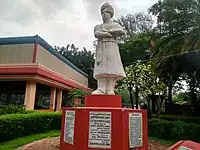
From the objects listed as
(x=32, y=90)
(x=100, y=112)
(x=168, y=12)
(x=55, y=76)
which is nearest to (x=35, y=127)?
(x=32, y=90)

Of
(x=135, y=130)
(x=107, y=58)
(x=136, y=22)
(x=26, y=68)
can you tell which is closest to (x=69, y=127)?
(x=135, y=130)

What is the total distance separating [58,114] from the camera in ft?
37.6

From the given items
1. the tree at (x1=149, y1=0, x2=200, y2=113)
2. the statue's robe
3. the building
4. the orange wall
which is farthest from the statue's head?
the orange wall

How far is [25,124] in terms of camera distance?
912cm

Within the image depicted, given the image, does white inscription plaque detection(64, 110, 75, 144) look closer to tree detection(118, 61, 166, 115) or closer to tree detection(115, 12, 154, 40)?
tree detection(118, 61, 166, 115)

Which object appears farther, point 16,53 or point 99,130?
point 16,53

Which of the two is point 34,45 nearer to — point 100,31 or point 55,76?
point 55,76

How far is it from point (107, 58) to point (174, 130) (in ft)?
19.1

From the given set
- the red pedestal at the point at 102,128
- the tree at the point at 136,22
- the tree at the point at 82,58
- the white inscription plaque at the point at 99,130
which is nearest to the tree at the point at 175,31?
the red pedestal at the point at 102,128

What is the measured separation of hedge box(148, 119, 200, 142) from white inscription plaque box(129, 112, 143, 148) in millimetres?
5278

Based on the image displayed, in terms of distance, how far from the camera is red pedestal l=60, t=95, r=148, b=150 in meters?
4.61

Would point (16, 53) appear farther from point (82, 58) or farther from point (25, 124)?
point (82, 58)

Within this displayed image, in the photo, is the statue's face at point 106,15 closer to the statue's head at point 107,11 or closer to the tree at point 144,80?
the statue's head at point 107,11

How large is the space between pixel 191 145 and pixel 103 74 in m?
3.31
